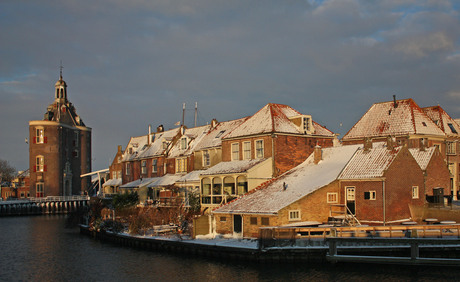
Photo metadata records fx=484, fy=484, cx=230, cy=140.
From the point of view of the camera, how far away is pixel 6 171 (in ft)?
518

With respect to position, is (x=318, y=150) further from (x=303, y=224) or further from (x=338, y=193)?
(x=303, y=224)

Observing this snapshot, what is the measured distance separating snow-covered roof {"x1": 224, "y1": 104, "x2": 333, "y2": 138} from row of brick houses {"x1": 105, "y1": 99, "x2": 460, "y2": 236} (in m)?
0.14

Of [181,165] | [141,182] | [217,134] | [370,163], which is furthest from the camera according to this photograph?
[141,182]

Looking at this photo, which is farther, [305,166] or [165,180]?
[165,180]

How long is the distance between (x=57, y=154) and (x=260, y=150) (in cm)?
6437

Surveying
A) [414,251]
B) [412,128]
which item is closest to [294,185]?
[414,251]

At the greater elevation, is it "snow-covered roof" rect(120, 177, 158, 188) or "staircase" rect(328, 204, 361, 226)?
"snow-covered roof" rect(120, 177, 158, 188)

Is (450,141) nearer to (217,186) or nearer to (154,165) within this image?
(217,186)

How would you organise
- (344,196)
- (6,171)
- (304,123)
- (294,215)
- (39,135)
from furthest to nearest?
(6,171) → (39,135) → (304,123) → (344,196) → (294,215)

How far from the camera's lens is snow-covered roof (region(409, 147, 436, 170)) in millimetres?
40031

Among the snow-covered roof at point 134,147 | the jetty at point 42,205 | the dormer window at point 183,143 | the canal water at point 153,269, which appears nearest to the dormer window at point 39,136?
the jetty at point 42,205

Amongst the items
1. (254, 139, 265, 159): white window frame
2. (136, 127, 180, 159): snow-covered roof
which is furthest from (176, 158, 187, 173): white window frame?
(254, 139, 265, 159): white window frame

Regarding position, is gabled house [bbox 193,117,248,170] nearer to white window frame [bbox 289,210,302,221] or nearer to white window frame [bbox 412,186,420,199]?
white window frame [bbox 289,210,302,221]

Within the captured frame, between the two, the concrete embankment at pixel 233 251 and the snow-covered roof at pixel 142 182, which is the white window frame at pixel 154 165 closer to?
the snow-covered roof at pixel 142 182
